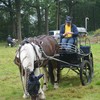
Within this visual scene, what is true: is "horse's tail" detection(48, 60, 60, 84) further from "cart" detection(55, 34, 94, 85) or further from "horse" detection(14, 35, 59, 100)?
"horse" detection(14, 35, 59, 100)

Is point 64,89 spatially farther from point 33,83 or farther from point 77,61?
point 33,83

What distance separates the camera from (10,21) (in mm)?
49625

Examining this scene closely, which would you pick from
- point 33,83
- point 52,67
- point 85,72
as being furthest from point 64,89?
point 33,83

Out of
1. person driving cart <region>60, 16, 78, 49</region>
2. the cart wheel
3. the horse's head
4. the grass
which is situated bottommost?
the grass

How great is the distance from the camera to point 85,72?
9586mm

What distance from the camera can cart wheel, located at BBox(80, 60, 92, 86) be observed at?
918 centimetres

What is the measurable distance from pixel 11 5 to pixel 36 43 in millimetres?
39593

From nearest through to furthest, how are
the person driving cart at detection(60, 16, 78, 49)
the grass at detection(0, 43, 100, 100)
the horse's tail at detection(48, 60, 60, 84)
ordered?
the grass at detection(0, 43, 100, 100) < the horse's tail at detection(48, 60, 60, 84) < the person driving cart at detection(60, 16, 78, 49)

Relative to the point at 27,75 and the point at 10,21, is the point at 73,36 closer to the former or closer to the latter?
the point at 27,75

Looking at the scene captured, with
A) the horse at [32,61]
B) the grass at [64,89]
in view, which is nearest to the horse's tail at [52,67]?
the grass at [64,89]

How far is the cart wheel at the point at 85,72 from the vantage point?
9180mm

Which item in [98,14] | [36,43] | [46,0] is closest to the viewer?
[36,43]

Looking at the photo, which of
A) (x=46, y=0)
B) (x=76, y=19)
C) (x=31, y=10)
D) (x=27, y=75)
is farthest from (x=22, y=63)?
(x=76, y=19)

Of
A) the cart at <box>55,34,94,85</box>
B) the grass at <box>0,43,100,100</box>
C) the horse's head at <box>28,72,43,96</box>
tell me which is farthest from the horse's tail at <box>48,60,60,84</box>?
the horse's head at <box>28,72,43,96</box>
